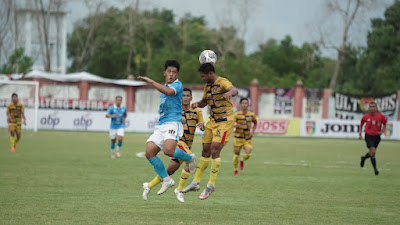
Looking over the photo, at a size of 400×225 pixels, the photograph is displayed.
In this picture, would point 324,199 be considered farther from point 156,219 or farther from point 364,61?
point 364,61

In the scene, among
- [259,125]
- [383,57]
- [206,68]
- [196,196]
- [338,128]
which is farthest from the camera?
[383,57]

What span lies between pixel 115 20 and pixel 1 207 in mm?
63401

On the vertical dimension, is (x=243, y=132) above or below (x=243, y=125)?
below

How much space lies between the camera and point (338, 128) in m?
42.6

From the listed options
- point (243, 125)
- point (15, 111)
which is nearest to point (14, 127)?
point (15, 111)

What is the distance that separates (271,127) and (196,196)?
3208 cm

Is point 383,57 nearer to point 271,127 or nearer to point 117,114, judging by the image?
point 271,127

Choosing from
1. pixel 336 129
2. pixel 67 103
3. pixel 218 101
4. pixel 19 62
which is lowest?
pixel 336 129

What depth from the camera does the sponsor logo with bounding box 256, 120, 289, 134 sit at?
42844mm

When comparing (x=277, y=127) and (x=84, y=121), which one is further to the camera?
(x=277, y=127)

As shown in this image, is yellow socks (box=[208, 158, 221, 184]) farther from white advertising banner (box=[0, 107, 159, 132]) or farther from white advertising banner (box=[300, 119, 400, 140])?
white advertising banner (box=[300, 119, 400, 140])

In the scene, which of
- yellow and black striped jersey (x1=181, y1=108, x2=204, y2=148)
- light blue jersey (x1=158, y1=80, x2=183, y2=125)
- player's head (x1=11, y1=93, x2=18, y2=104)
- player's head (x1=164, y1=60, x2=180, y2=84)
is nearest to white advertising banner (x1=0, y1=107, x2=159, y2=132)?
player's head (x1=11, y1=93, x2=18, y2=104)

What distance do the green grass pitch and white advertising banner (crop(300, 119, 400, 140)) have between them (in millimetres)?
23995

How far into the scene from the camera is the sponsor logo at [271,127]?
4284 cm
